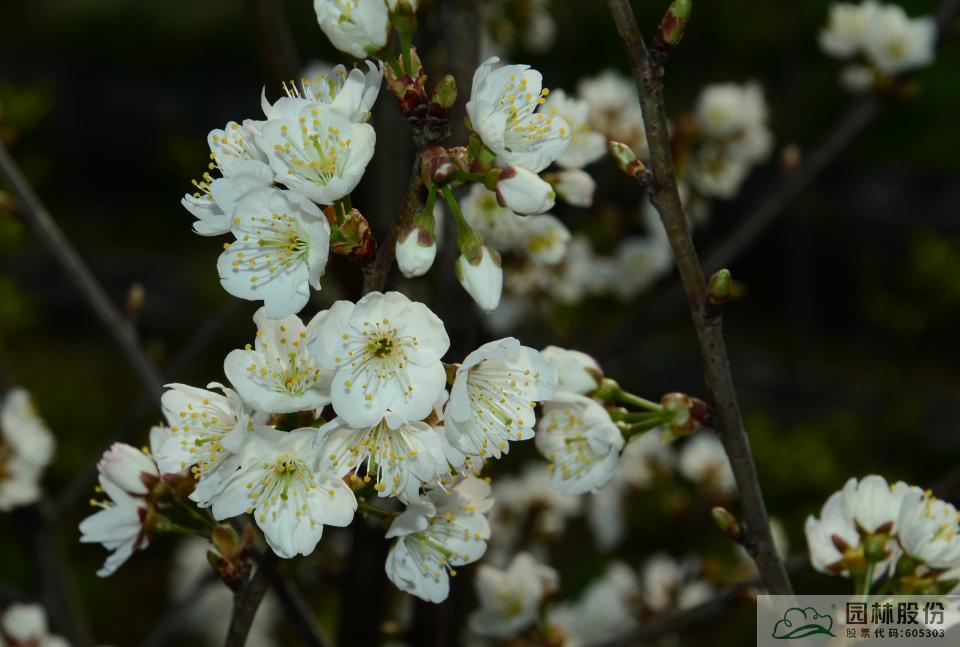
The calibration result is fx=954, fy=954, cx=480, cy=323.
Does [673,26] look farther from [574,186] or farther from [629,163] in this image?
[574,186]

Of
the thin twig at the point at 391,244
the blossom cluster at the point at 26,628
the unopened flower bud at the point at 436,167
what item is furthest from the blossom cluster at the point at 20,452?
the unopened flower bud at the point at 436,167

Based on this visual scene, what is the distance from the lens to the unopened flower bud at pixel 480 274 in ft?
3.53

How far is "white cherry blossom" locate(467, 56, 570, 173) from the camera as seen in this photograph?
1051mm

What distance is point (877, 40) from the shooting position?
7.51ft

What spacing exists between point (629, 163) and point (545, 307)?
1.69m

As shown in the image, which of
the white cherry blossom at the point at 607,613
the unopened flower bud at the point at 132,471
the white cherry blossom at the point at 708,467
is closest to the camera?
the unopened flower bud at the point at 132,471

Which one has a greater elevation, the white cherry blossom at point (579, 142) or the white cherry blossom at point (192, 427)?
the white cherry blossom at point (579, 142)

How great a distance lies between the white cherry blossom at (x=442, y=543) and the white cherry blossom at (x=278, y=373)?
21 centimetres

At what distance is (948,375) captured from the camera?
19.7ft

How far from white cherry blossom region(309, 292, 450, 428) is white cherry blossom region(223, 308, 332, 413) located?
0.07ft

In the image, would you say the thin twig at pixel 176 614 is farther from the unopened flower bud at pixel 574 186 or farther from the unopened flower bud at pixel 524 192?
the unopened flower bud at pixel 524 192

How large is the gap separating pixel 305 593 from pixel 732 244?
7.46 feet

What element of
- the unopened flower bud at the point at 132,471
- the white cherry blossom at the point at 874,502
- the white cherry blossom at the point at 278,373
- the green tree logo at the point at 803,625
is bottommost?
the unopened flower bud at the point at 132,471

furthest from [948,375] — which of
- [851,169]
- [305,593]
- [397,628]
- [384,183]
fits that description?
[397,628]
